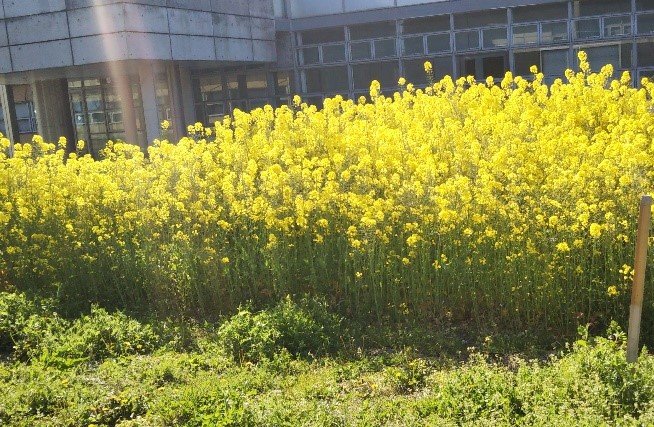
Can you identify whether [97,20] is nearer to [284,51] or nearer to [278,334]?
[284,51]

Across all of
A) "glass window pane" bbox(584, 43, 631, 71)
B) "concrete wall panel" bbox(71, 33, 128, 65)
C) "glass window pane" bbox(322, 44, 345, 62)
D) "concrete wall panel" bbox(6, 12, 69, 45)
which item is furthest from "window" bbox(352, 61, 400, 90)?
"concrete wall panel" bbox(6, 12, 69, 45)

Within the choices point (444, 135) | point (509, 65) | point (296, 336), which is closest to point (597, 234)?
point (296, 336)

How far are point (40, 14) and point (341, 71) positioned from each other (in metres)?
8.58

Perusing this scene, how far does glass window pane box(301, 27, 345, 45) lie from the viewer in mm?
23344

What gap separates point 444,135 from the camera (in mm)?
8234

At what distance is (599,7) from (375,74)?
6.42m

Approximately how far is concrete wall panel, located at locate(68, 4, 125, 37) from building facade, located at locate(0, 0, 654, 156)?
3 cm

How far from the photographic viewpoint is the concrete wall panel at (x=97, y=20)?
19047 mm

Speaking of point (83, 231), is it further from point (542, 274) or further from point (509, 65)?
point (509, 65)

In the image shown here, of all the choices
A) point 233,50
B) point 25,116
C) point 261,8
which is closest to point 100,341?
point 233,50

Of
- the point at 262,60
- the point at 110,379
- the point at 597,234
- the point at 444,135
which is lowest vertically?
the point at 110,379

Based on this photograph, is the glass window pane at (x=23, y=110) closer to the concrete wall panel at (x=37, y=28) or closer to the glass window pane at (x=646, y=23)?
the concrete wall panel at (x=37, y=28)

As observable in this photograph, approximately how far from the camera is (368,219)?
6.27 metres

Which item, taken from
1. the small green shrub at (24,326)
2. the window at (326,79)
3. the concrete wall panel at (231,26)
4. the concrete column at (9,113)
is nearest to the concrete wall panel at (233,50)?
the concrete wall panel at (231,26)
